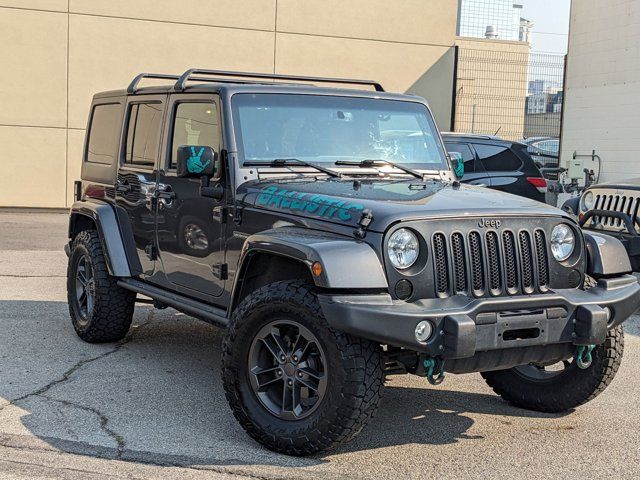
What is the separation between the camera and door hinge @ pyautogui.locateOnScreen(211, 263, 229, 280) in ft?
18.0

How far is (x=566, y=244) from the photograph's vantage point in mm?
4938

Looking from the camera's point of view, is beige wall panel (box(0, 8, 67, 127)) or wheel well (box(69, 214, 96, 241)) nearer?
wheel well (box(69, 214, 96, 241))

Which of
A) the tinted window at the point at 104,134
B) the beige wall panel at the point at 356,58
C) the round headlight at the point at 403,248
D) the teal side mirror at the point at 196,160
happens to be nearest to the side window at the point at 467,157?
the tinted window at the point at 104,134

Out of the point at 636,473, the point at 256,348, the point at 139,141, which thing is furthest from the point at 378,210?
the point at 139,141

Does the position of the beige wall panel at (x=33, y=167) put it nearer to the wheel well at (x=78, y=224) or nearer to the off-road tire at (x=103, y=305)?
the wheel well at (x=78, y=224)

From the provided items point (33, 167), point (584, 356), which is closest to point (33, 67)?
point (33, 167)

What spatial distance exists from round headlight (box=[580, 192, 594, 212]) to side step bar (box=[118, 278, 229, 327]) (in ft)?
A: 16.1

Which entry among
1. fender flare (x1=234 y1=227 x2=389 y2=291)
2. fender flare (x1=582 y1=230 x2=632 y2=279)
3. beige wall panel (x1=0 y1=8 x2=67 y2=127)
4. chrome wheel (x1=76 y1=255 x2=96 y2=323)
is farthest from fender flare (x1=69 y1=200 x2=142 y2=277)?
beige wall panel (x1=0 y1=8 x2=67 y2=127)

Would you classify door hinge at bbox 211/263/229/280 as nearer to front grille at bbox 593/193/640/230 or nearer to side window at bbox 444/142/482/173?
front grille at bbox 593/193/640/230

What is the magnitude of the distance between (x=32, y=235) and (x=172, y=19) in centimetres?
601

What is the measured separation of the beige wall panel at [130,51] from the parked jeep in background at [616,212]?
1052cm

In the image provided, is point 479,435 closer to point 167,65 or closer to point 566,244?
point 566,244

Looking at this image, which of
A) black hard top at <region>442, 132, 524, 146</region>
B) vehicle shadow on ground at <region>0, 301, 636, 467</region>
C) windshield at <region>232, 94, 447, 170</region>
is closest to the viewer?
vehicle shadow on ground at <region>0, 301, 636, 467</region>

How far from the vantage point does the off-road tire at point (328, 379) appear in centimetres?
428
